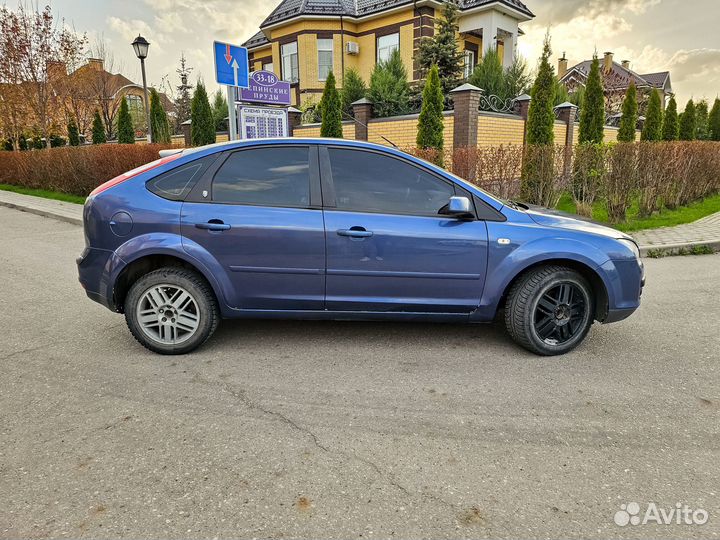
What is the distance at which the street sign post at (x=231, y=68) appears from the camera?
9.02m

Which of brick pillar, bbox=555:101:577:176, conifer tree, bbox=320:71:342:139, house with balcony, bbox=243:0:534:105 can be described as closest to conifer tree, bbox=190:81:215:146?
conifer tree, bbox=320:71:342:139

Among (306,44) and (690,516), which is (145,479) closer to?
(690,516)

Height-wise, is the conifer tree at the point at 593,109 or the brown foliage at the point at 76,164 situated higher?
the conifer tree at the point at 593,109

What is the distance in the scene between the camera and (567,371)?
12.6ft

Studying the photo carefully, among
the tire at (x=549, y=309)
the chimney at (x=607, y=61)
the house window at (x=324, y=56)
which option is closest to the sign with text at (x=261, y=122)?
the tire at (x=549, y=309)

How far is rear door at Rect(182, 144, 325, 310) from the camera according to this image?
3.91 metres

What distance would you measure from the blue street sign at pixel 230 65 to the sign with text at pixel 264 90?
464 mm

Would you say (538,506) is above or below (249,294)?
below

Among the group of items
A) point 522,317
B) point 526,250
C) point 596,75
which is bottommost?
point 522,317

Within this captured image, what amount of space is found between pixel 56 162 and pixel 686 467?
18.7 meters

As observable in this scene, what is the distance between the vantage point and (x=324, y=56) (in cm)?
2514

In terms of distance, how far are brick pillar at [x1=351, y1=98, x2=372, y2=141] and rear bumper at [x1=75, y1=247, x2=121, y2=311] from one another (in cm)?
1339

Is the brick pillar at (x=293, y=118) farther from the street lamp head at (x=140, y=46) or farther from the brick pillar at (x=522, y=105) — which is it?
the brick pillar at (x=522, y=105)

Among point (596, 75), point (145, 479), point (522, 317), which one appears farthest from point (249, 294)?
point (596, 75)
